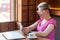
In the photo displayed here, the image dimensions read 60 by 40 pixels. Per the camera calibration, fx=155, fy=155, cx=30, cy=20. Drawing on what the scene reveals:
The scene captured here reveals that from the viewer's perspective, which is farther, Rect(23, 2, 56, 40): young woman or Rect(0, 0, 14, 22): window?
Rect(0, 0, 14, 22): window

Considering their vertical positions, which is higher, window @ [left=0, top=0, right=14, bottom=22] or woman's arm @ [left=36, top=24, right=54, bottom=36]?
window @ [left=0, top=0, right=14, bottom=22]

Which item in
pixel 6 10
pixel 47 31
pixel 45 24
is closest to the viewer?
pixel 47 31

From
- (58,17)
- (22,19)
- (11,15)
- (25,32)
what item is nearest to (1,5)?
(11,15)

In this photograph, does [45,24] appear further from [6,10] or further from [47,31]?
[6,10]

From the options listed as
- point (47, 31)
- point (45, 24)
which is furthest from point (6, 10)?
Answer: point (47, 31)

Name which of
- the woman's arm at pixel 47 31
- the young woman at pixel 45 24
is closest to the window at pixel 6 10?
the young woman at pixel 45 24

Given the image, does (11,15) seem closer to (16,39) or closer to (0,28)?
(0,28)

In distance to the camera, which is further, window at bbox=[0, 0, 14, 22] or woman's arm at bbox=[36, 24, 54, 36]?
window at bbox=[0, 0, 14, 22]

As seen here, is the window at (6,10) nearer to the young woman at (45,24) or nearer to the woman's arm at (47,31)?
the young woman at (45,24)

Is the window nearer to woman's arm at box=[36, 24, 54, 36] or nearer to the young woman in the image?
the young woman

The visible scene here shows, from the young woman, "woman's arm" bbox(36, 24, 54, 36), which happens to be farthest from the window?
"woman's arm" bbox(36, 24, 54, 36)

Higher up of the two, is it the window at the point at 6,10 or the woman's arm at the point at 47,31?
the window at the point at 6,10

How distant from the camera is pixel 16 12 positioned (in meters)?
2.89

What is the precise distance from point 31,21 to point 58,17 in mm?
578
